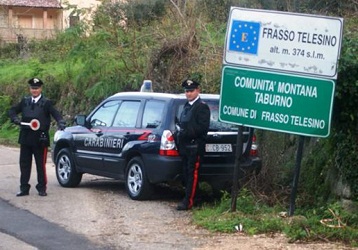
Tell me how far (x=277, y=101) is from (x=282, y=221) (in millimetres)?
1625

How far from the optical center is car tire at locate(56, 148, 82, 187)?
14.5m

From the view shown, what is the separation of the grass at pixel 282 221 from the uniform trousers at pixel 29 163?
2.96 metres

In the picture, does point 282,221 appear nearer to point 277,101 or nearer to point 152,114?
point 277,101

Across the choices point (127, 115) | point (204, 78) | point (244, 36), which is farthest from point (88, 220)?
point (204, 78)

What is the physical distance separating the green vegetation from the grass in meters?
0.01

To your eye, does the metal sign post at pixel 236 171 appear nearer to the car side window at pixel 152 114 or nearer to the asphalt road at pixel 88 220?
the asphalt road at pixel 88 220

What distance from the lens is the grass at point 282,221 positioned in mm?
9867

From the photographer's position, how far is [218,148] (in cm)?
1239

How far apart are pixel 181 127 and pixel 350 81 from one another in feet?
8.64

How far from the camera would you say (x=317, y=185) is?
1173 centimetres

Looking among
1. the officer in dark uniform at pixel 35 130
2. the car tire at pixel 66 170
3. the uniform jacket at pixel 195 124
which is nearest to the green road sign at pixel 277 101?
the uniform jacket at pixel 195 124

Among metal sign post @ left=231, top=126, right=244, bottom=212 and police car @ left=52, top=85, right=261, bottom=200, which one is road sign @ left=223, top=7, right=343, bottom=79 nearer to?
metal sign post @ left=231, top=126, right=244, bottom=212

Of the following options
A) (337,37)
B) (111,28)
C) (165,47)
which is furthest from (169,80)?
(337,37)

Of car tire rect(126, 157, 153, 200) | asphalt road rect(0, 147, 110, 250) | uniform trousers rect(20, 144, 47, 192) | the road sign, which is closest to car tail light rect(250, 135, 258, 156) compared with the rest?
car tire rect(126, 157, 153, 200)
